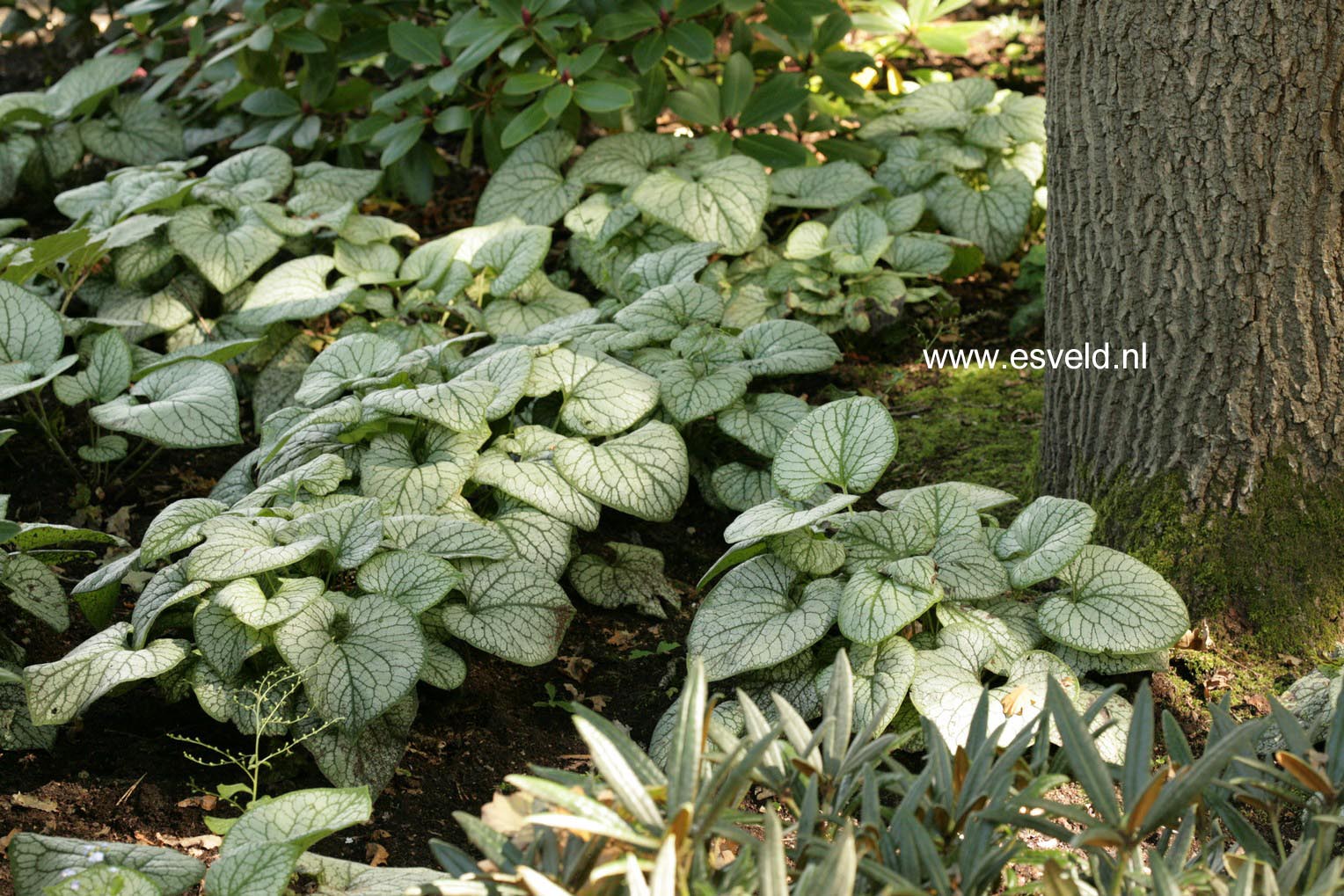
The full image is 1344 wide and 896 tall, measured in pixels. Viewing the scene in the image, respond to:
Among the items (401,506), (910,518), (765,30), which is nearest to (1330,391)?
(910,518)

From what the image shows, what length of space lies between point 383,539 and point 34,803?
80 cm

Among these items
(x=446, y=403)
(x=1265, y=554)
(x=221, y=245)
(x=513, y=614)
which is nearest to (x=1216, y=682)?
(x=1265, y=554)

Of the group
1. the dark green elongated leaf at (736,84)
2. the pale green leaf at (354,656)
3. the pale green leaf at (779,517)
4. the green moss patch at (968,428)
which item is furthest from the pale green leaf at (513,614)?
the dark green elongated leaf at (736,84)

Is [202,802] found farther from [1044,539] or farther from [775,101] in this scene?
[775,101]

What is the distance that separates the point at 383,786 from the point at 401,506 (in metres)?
0.66

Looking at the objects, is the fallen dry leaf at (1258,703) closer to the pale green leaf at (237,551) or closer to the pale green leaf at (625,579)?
the pale green leaf at (625,579)

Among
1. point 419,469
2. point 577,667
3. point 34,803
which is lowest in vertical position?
point 577,667

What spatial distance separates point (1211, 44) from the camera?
2.39m

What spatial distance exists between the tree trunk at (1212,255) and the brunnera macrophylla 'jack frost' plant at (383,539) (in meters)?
1.08

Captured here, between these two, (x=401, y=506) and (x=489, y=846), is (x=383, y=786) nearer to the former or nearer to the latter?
(x=401, y=506)

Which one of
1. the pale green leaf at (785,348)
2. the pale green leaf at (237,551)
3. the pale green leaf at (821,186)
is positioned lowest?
the pale green leaf at (785,348)

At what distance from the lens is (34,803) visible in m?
2.23

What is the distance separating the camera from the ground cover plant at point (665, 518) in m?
1.61

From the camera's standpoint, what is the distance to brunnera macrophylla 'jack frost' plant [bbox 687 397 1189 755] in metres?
2.37
